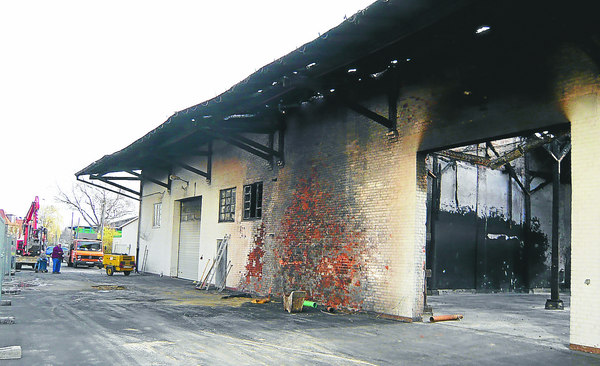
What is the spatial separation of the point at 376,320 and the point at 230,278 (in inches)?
322

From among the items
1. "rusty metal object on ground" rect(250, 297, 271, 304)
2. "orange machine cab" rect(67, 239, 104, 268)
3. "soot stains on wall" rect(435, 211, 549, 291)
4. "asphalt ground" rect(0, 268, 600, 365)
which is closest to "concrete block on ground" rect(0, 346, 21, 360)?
"asphalt ground" rect(0, 268, 600, 365)

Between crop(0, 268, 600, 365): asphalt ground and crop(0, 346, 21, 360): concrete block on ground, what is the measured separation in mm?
95

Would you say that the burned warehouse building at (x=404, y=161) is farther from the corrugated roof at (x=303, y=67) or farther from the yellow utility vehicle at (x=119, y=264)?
the yellow utility vehicle at (x=119, y=264)

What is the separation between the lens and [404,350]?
303 inches

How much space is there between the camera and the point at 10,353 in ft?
21.5

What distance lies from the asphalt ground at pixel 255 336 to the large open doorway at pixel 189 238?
881cm

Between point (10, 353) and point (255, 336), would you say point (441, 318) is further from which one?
point (10, 353)

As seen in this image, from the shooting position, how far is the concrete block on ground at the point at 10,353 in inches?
250

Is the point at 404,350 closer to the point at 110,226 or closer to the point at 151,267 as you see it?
the point at 151,267

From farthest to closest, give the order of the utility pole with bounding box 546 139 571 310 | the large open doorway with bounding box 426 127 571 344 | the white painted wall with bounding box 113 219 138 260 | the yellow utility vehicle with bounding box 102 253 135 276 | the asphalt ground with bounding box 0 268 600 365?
the white painted wall with bounding box 113 219 138 260 < the yellow utility vehicle with bounding box 102 253 135 276 < the large open doorway with bounding box 426 127 571 344 < the utility pole with bounding box 546 139 571 310 < the asphalt ground with bounding box 0 268 600 365

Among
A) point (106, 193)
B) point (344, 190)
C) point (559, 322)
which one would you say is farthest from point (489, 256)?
point (106, 193)

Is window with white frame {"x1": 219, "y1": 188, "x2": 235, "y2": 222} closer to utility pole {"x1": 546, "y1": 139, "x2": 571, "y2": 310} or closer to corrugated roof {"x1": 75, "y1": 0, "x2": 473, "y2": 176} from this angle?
corrugated roof {"x1": 75, "y1": 0, "x2": 473, "y2": 176}

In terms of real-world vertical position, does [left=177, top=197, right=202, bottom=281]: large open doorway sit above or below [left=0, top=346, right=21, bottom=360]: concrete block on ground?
above

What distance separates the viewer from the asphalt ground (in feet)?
22.5
